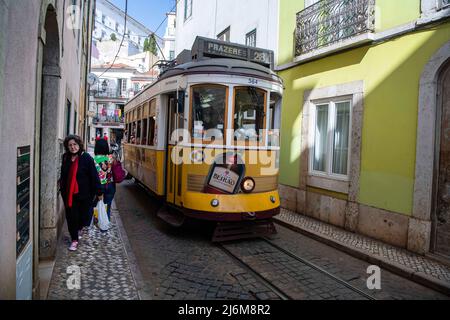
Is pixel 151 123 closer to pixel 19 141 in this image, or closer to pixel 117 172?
pixel 117 172

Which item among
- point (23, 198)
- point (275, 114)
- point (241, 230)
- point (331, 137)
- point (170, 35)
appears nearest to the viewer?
point (23, 198)

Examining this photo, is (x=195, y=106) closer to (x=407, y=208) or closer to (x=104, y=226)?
(x=104, y=226)

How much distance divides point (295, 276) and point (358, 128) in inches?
146

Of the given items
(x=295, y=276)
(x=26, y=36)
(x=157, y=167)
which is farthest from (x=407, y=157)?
(x=26, y=36)

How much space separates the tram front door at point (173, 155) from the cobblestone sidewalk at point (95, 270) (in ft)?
4.00

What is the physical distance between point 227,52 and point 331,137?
10.1 ft

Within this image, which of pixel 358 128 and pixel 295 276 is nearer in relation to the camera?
pixel 295 276

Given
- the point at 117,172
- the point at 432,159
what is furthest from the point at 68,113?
the point at 432,159

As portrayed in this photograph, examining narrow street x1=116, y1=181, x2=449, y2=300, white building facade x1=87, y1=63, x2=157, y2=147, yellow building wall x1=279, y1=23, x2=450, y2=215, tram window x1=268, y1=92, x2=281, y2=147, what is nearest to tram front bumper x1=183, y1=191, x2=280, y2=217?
narrow street x1=116, y1=181, x2=449, y2=300

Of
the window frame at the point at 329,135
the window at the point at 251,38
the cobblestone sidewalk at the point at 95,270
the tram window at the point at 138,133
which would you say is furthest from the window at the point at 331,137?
the cobblestone sidewalk at the point at 95,270

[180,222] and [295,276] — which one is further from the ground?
[180,222]

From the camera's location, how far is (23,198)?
2754mm
